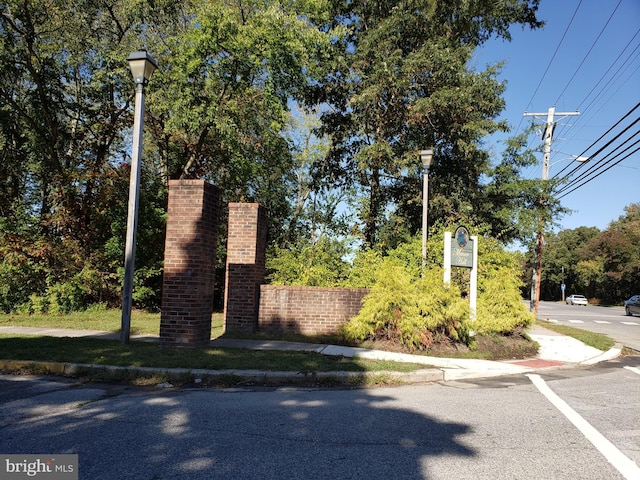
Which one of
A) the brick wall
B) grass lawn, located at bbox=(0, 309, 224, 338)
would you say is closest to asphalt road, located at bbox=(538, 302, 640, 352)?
the brick wall

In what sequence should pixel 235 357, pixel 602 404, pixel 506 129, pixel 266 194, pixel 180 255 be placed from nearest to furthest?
1. pixel 602 404
2. pixel 235 357
3. pixel 180 255
4. pixel 506 129
5. pixel 266 194

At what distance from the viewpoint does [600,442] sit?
4238 millimetres

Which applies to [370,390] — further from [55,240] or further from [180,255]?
[55,240]

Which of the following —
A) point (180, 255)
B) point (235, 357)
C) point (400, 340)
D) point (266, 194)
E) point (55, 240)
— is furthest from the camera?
point (266, 194)

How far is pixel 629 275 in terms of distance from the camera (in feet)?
169

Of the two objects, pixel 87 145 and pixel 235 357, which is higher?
pixel 87 145

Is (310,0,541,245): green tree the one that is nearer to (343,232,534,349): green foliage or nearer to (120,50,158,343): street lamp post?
(343,232,534,349): green foliage

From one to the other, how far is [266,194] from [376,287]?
14557 mm

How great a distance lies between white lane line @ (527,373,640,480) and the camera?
358 cm

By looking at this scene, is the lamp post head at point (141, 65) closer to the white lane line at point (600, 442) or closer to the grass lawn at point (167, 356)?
the grass lawn at point (167, 356)

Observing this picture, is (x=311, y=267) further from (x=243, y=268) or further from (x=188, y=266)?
(x=188, y=266)

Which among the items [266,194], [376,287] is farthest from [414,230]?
[376,287]

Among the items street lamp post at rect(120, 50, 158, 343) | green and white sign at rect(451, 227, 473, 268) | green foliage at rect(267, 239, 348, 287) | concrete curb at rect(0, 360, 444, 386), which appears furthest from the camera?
green foliage at rect(267, 239, 348, 287)

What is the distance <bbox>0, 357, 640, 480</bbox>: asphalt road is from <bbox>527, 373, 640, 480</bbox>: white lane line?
0.5 inches
